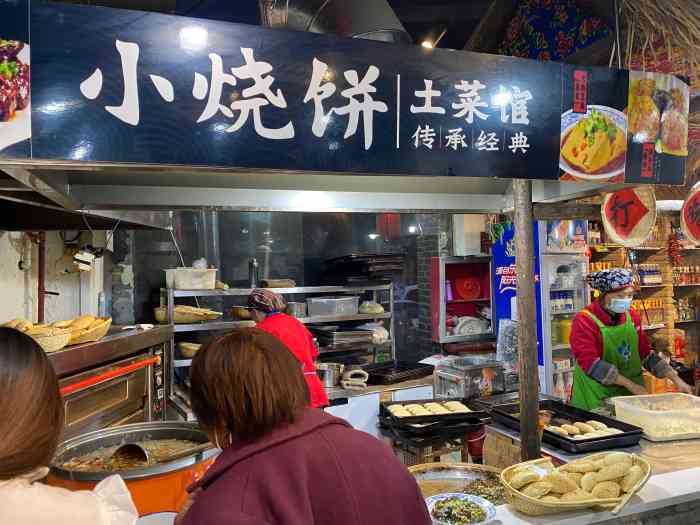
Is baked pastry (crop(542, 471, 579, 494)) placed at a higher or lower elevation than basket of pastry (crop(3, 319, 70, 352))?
lower

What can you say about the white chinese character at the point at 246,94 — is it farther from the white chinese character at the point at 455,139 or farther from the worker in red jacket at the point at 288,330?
the worker in red jacket at the point at 288,330

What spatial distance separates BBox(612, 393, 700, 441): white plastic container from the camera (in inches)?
108

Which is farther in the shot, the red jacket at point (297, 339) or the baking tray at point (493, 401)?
the red jacket at point (297, 339)

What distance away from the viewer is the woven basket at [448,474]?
231 cm

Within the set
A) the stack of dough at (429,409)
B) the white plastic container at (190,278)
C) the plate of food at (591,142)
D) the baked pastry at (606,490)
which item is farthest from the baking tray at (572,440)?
the white plastic container at (190,278)

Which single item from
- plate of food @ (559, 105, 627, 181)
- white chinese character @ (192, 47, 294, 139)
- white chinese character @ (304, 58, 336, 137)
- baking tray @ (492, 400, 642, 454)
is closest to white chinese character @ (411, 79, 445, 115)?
white chinese character @ (304, 58, 336, 137)

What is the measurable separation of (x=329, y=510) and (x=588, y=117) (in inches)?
74.2

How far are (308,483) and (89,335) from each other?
208cm

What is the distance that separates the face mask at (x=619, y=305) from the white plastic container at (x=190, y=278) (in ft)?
11.6

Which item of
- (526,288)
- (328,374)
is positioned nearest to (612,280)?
(526,288)

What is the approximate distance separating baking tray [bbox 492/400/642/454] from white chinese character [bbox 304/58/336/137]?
6.47 feet

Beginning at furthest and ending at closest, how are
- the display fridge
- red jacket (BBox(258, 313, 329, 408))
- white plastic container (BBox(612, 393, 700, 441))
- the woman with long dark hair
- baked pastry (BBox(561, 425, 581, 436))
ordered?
the display fridge, red jacket (BBox(258, 313, 329, 408)), white plastic container (BBox(612, 393, 700, 441)), baked pastry (BBox(561, 425, 581, 436)), the woman with long dark hair

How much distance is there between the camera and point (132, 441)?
1.94 metres

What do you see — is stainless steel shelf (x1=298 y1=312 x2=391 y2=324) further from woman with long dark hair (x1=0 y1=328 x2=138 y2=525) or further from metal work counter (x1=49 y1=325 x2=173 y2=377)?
woman with long dark hair (x1=0 y1=328 x2=138 y2=525)
